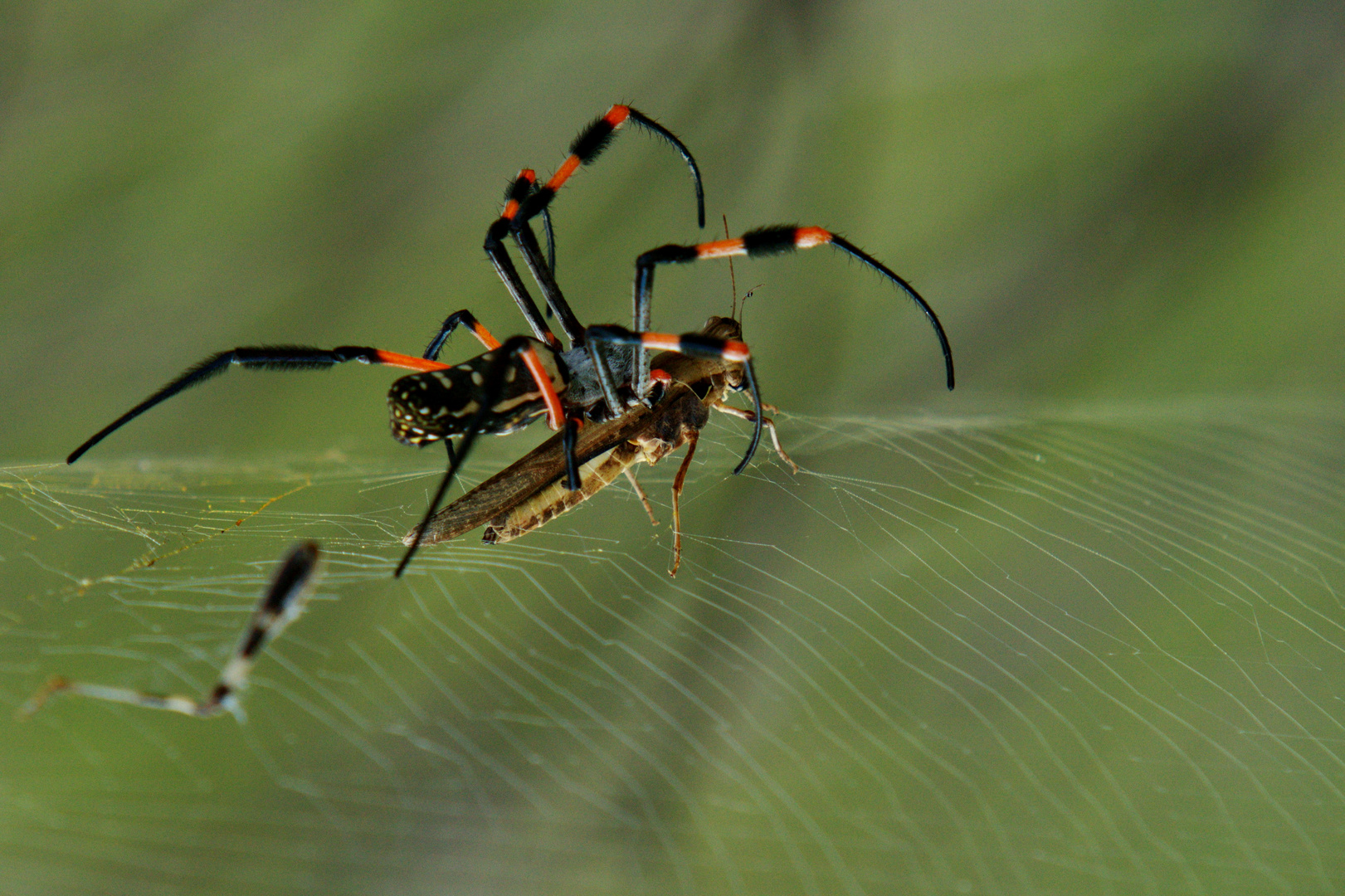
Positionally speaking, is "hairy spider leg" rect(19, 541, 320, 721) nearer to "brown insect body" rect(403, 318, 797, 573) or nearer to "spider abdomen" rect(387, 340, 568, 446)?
"brown insect body" rect(403, 318, 797, 573)

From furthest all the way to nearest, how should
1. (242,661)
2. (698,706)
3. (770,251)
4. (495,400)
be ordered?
(770,251)
(495,400)
(698,706)
(242,661)

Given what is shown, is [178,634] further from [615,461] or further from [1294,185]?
[1294,185]

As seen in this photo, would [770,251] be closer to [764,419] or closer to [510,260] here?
[764,419]

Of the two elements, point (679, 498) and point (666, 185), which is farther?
point (666, 185)

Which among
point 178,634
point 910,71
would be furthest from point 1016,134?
point 178,634

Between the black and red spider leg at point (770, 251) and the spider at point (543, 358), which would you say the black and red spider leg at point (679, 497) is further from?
the black and red spider leg at point (770, 251)

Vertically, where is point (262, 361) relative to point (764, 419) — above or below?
above

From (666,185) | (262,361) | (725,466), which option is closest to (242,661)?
(262,361)

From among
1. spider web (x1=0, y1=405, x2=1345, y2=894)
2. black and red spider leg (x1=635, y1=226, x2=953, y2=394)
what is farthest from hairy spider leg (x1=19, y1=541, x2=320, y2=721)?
black and red spider leg (x1=635, y1=226, x2=953, y2=394)
